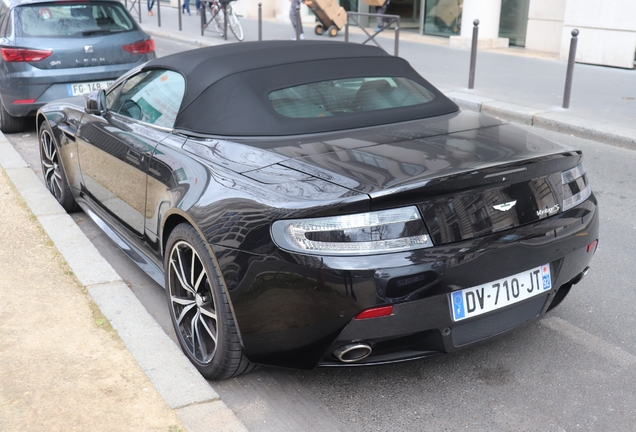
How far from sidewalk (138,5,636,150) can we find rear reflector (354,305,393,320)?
6.13m

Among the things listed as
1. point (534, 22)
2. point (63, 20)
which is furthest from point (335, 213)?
point (534, 22)

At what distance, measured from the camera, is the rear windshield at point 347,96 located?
144 inches

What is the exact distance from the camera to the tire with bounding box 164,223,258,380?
308cm

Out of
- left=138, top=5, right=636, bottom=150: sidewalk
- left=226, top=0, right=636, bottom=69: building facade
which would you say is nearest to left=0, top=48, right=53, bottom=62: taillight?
left=138, top=5, right=636, bottom=150: sidewalk

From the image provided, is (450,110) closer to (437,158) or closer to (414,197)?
(437,158)

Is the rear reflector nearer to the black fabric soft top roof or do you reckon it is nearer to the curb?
the curb

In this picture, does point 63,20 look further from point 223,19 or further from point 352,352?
point 223,19

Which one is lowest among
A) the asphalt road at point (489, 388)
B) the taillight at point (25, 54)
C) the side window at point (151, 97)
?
the asphalt road at point (489, 388)

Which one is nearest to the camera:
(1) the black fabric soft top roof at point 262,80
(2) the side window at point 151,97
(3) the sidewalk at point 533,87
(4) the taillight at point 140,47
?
(1) the black fabric soft top roof at point 262,80

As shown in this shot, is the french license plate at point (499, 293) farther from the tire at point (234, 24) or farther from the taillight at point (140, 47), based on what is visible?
the tire at point (234, 24)

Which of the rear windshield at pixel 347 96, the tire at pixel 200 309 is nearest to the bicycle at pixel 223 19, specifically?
the rear windshield at pixel 347 96

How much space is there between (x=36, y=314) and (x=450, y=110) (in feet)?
8.12

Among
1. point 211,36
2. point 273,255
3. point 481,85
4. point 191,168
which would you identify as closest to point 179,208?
point 191,168

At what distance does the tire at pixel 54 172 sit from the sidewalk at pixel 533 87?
585 centimetres
